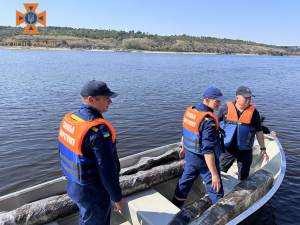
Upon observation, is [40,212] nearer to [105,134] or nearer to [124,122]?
[105,134]

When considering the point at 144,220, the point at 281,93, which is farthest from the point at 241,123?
the point at 281,93

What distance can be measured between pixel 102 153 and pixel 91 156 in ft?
0.65

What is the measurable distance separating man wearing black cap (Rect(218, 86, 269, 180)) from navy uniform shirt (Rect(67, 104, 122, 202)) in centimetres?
284

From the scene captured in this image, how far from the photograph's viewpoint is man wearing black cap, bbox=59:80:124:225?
2.33 meters

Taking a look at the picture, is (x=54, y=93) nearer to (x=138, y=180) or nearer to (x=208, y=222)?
(x=138, y=180)

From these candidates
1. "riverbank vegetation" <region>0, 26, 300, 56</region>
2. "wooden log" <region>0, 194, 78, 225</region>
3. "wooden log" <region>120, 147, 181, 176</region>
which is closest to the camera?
"wooden log" <region>0, 194, 78, 225</region>

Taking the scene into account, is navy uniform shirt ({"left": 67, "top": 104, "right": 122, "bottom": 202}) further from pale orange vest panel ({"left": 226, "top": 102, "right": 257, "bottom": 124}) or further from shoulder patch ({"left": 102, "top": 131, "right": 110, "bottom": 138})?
pale orange vest panel ({"left": 226, "top": 102, "right": 257, "bottom": 124})

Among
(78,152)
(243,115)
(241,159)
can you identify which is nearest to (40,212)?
(78,152)

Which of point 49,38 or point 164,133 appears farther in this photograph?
point 49,38

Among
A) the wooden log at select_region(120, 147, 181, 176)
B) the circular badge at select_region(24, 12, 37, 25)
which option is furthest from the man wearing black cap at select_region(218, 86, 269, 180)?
the circular badge at select_region(24, 12, 37, 25)

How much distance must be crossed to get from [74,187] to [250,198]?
2977mm

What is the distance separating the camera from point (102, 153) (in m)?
2.29

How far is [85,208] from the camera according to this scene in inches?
101

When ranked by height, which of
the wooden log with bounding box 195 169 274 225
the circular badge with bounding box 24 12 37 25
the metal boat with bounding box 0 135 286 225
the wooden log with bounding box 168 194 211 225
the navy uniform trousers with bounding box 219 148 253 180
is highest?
the circular badge with bounding box 24 12 37 25
